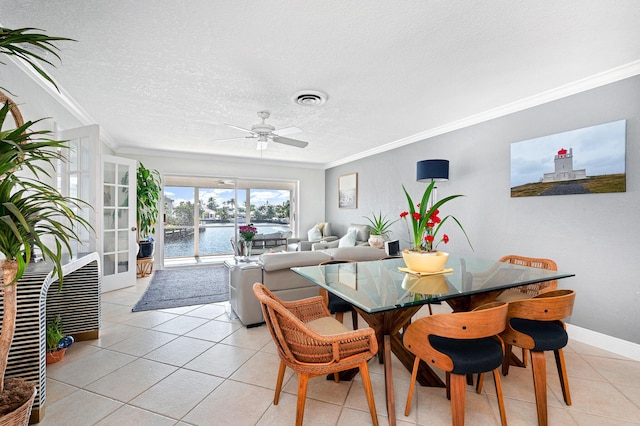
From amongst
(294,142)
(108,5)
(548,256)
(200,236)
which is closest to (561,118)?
(548,256)

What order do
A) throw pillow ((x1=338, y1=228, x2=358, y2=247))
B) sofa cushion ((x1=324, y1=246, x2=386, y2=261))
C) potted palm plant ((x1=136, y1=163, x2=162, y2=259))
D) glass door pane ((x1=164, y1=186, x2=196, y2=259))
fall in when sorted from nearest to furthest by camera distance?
sofa cushion ((x1=324, y1=246, x2=386, y2=261)), potted palm plant ((x1=136, y1=163, x2=162, y2=259)), throw pillow ((x1=338, y1=228, x2=358, y2=247)), glass door pane ((x1=164, y1=186, x2=196, y2=259))

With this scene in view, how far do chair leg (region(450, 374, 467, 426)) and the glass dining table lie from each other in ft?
1.09

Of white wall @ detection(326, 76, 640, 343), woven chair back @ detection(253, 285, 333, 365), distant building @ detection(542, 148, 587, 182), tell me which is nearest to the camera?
woven chair back @ detection(253, 285, 333, 365)

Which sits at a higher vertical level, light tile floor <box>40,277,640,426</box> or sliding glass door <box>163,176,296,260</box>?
sliding glass door <box>163,176,296,260</box>

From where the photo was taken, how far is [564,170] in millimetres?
2887

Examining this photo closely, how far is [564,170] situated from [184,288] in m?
5.03

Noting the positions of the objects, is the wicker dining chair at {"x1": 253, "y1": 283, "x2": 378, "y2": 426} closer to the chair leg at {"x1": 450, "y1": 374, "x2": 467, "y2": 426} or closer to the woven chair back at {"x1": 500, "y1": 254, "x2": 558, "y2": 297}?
the chair leg at {"x1": 450, "y1": 374, "x2": 467, "y2": 426}

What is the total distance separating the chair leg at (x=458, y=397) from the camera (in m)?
1.45

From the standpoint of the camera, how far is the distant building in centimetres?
279

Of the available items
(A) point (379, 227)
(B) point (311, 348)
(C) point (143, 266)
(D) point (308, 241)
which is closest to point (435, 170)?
(A) point (379, 227)

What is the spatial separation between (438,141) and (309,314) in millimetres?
3427

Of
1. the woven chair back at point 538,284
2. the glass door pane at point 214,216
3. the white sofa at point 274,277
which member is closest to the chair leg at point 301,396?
the white sofa at point 274,277

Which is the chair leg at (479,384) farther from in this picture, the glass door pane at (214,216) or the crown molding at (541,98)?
the glass door pane at (214,216)

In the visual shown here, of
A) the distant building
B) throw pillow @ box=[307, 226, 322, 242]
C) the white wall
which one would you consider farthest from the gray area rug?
the distant building
